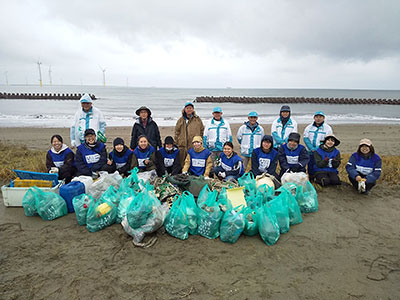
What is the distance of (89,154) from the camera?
14.9ft

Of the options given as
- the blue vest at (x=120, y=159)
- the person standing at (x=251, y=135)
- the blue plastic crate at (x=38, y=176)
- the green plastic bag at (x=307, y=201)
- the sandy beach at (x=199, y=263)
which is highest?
the person standing at (x=251, y=135)

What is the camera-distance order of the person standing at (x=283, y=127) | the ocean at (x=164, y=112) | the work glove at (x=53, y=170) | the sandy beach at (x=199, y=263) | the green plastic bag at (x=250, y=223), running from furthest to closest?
the ocean at (x=164, y=112) < the person standing at (x=283, y=127) < the work glove at (x=53, y=170) < the green plastic bag at (x=250, y=223) < the sandy beach at (x=199, y=263)

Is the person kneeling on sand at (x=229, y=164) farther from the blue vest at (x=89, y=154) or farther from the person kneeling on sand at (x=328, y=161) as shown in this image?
the blue vest at (x=89, y=154)

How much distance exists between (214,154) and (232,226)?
2.55 metres

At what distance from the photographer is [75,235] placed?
316cm

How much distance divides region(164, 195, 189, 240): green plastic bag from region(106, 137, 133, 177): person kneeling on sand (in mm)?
1908

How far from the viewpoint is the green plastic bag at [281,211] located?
3205 mm

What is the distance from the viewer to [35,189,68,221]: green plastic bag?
3.45 metres

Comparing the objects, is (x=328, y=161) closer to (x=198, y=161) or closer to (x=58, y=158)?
(x=198, y=161)

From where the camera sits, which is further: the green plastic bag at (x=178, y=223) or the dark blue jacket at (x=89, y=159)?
the dark blue jacket at (x=89, y=159)

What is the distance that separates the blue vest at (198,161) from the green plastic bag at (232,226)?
1.72 metres

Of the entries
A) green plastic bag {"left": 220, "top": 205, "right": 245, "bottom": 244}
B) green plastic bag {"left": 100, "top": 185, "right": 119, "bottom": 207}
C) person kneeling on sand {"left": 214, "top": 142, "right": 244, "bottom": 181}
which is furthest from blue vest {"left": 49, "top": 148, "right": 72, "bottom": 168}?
green plastic bag {"left": 220, "top": 205, "right": 245, "bottom": 244}

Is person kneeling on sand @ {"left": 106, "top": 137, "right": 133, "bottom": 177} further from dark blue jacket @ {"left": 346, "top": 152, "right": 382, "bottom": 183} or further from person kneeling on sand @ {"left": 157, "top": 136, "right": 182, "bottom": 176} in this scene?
dark blue jacket @ {"left": 346, "top": 152, "right": 382, "bottom": 183}

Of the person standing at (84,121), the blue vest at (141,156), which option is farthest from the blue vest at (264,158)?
the person standing at (84,121)
